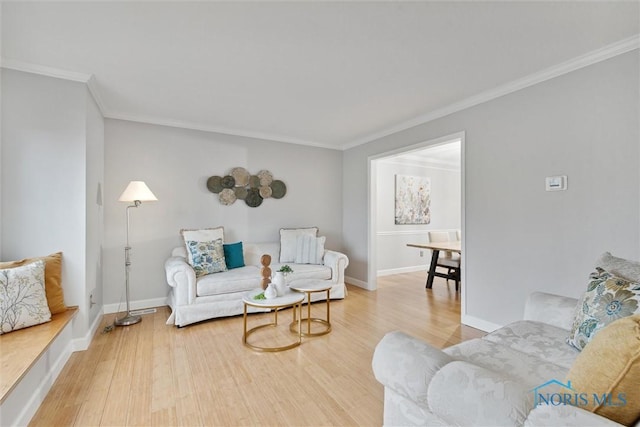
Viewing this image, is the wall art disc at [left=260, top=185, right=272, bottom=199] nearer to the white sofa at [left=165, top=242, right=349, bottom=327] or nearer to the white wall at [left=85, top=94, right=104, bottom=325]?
the white sofa at [left=165, top=242, right=349, bottom=327]

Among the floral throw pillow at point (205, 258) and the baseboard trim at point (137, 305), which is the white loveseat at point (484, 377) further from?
the baseboard trim at point (137, 305)

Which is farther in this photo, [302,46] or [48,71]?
[48,71]

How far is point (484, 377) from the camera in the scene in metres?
1.03

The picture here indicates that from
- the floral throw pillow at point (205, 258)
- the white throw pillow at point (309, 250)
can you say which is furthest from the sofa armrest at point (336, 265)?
the floral throw pillow at point (205, 258)

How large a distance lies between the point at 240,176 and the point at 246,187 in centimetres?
19

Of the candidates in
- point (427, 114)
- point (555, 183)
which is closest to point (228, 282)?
point (427, 114)

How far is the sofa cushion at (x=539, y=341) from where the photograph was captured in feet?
5.04

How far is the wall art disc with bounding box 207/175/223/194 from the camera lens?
4.21 meters

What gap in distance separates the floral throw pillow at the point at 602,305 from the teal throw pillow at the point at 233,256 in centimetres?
333

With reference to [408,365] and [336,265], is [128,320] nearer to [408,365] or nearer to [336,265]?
[336,265]

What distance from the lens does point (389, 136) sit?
439cm

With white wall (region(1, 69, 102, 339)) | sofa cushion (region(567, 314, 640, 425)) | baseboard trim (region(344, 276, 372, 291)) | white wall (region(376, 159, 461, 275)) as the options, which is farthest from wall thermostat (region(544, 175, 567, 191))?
white wall (region(1, 69, 102, 339))

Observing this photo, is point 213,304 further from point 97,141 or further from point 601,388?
point 601,388

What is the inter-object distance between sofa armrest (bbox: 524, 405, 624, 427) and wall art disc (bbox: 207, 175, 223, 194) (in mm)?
4063
